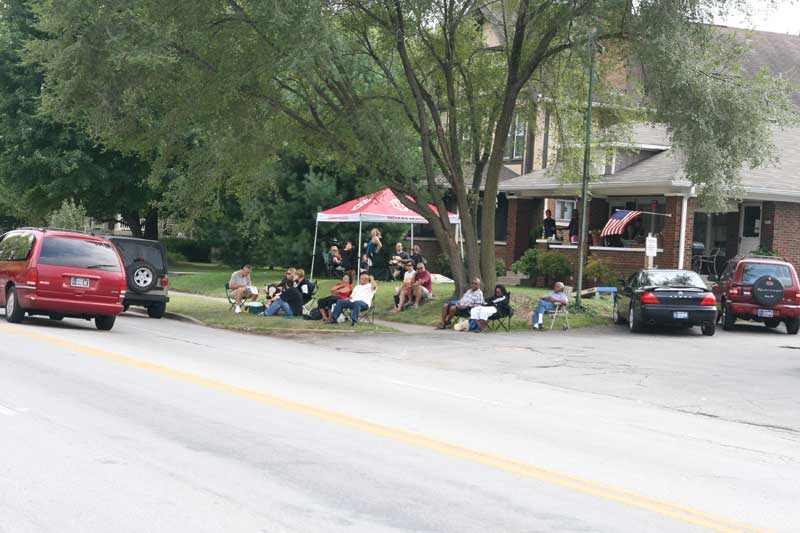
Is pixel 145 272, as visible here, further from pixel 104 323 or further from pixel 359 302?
pixel 359 302

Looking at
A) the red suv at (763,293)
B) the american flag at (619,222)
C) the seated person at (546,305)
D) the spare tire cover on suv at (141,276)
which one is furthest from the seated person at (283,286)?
the american flag at (619,222)

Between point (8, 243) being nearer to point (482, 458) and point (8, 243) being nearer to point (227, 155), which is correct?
point (227, 155)

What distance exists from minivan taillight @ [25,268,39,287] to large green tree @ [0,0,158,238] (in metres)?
23.4

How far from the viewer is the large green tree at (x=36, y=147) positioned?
42.3m

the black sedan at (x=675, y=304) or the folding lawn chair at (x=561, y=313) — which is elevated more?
the black sedan at (x=675, y=304)

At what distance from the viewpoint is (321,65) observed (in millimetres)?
21891

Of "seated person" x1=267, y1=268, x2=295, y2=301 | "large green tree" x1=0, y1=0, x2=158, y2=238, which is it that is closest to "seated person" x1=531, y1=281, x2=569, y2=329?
"seated person" x1=267, y1=268, x2=295, y2=301

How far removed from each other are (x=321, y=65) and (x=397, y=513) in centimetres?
1636

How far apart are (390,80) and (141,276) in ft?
25.1

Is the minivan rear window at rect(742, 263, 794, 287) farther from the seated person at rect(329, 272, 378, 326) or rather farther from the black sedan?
the seated person at rect(329, 272, 378, 326)

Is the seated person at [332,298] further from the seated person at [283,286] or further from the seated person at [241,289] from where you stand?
the seated person at [241,289]

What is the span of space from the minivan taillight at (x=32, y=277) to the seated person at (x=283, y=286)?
8.17 meters

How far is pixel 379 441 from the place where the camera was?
9258 mm

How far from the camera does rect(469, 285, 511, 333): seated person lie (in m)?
23.1
